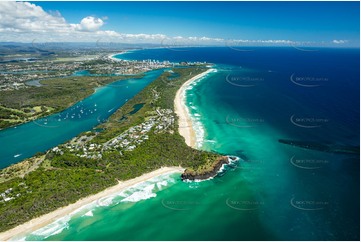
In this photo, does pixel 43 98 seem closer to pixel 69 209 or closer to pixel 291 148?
pixel 69 209

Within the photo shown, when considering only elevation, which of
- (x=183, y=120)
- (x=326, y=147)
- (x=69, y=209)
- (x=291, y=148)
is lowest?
(x=69, y=209)

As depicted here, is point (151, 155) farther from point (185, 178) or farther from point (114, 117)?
point (114, 117)

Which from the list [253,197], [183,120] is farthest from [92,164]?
[183,120]

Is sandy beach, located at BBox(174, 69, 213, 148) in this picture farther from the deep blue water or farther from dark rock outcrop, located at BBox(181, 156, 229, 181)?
dark rock outcrop, located at BBox(181, 156, 229, 181)

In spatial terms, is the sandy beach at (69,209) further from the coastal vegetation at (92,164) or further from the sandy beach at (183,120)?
the sandy beach at (183,120)

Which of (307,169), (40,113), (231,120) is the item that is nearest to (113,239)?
(307,169)

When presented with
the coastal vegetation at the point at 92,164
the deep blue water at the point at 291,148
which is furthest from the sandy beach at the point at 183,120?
the deep blue water at the point at 291,148

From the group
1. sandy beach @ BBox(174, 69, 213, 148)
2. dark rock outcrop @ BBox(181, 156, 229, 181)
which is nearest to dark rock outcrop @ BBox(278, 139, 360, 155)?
dark rock outcrop @ BBox(181, 156, 229, 181)
